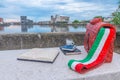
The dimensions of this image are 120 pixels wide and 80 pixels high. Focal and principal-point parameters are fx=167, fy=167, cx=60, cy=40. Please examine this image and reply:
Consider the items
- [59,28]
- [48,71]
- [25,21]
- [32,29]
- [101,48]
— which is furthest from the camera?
[59,28]

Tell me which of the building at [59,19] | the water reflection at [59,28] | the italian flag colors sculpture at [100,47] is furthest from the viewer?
the water reflection at [59,28]

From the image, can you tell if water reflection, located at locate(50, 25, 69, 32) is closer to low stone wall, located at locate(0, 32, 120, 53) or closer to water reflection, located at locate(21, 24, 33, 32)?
low stone wall, located at locate(0, 32, 120, 53)

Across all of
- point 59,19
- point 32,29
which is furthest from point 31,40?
point 59,19

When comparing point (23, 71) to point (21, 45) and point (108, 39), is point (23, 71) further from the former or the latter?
point (21, 45)

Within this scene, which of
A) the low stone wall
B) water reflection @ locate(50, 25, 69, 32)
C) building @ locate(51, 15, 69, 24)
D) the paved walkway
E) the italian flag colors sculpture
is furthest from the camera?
water reflection @ locate(50, 25, 69, 32)

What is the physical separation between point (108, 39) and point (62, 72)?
50cm

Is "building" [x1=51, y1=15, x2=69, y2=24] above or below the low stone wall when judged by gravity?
above

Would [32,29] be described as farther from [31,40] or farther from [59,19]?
[59,19]

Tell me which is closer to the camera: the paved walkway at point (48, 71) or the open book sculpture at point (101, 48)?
the paved walkway at point (48, 71)

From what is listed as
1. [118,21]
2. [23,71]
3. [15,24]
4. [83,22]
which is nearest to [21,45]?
[15,24]

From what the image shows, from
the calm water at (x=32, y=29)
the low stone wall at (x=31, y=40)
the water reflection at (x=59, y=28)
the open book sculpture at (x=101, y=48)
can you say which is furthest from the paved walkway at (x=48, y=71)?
the water reflection at (x=59, y=28)

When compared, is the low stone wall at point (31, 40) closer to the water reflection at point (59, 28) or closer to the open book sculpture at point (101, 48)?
the water reflection at point (59, 28)

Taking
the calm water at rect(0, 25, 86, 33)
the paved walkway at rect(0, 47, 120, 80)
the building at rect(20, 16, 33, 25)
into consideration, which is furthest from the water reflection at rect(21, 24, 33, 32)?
the paved walkway at rect(0, 47, 120, 80)

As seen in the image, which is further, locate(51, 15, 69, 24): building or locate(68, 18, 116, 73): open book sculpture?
locate(51, 15, 69, 24): building
